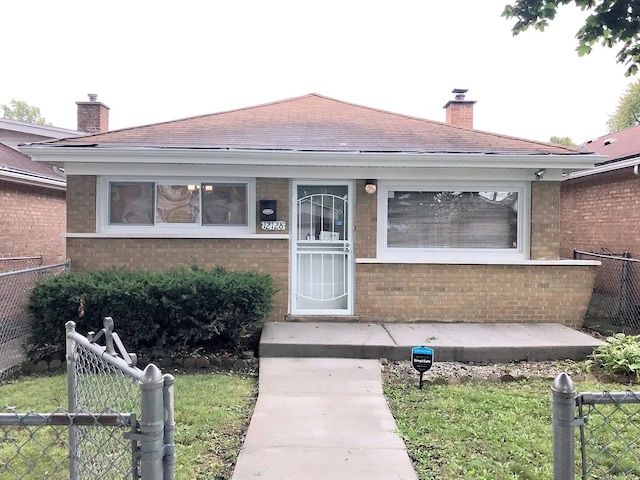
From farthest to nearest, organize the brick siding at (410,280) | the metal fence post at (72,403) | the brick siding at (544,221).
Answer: the brick siding at (544,221) → the brick siding at (410,280) → the metal fence post at (72,403)

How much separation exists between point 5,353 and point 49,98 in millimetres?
65892

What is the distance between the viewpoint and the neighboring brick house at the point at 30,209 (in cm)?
1016

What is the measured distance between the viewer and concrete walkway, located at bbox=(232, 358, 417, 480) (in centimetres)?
341

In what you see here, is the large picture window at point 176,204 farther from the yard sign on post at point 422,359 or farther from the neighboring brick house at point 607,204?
the neighboring brick house at point 607,204

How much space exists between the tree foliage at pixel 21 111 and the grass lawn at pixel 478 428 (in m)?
69.2

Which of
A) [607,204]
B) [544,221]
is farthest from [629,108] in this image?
[544,221]

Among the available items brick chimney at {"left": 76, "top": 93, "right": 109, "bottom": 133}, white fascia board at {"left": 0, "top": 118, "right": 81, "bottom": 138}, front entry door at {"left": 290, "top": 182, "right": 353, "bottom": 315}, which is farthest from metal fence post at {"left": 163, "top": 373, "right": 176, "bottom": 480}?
white fascia board at {"left": 0, "top": 118, "right": 81, "bottom": 138}

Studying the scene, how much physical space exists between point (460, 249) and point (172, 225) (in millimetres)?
4887

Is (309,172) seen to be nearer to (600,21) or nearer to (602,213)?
(600,21)

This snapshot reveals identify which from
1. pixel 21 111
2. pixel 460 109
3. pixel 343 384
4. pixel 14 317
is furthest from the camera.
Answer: pixel 21 111

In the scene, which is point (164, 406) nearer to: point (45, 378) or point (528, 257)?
point (45, 378)

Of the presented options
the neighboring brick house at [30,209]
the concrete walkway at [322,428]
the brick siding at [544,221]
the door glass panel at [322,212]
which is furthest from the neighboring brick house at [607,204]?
the neighboring brick house at [30,209]

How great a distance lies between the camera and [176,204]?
25.8 feet

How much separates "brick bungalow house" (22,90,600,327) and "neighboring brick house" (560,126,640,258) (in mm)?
3045
